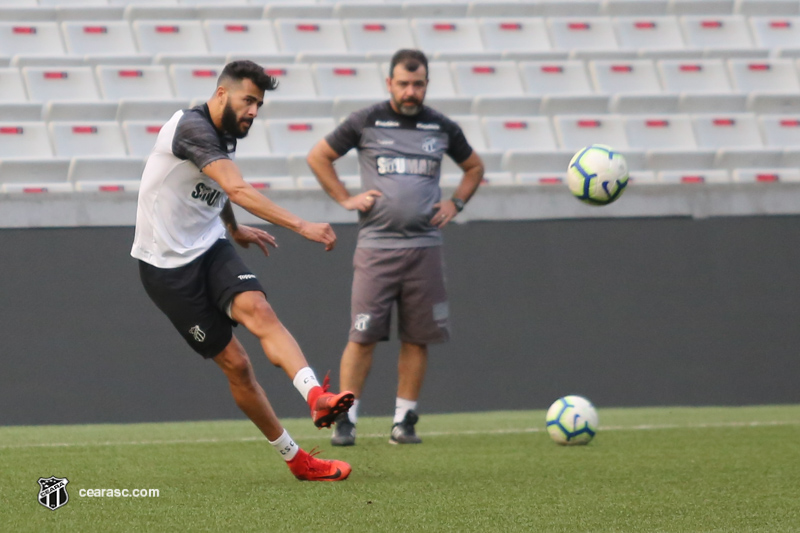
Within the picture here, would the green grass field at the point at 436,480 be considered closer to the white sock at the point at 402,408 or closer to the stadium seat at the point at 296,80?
the white sock at the point at 402,408

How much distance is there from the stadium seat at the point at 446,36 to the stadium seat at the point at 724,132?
→ 247 centimetres

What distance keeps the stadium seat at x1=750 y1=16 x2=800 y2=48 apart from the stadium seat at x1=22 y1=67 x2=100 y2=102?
7179 mm

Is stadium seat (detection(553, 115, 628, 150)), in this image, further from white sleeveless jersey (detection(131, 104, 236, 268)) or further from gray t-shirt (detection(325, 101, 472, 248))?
white sleeveless jersey (detection(131, 104, 236, 268))

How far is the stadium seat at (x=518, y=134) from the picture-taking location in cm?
1031

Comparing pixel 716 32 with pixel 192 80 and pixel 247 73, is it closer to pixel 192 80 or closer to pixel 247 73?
pixel 192 80

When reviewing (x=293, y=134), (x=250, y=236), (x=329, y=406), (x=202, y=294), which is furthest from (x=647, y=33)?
(x=329, y=406)

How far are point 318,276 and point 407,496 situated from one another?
424 centimetres

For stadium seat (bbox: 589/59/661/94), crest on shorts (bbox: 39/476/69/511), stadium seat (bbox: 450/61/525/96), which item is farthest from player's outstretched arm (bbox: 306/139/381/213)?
stadium seat (bbox: 589/59/661/94)

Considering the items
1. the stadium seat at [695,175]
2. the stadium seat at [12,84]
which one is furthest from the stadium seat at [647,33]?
the stadium seat at [12,84]

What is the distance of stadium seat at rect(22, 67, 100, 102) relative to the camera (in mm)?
10266

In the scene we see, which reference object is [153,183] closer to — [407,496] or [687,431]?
[407,496]

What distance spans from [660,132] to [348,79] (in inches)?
122

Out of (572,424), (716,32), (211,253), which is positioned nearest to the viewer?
(211,253)

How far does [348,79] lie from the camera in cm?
1077
